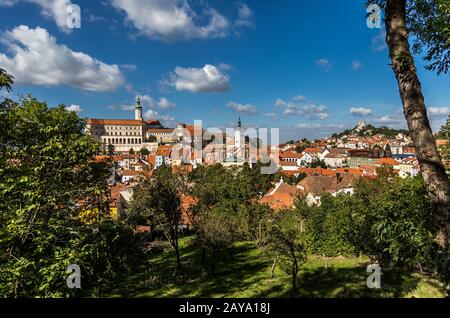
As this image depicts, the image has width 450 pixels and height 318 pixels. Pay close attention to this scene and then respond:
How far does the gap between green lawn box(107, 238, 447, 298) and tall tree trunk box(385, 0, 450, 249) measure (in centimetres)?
945

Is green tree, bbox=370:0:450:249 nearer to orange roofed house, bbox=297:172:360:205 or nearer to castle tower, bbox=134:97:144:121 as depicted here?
orange roofed house, bbox=297:172:360:205

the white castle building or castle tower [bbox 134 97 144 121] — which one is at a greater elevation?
castle tower [bbox 134 97 144 121]

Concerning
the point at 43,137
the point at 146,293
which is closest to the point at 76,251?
the point at 43,137

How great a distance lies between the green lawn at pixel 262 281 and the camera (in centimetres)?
1397

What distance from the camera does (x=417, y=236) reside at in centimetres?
402

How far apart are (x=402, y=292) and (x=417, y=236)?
11.2 m

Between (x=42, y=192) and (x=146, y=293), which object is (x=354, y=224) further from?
(x=42, y=192)

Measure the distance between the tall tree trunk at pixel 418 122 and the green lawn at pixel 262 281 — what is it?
9.45 metres

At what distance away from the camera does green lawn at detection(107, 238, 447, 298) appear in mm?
13969

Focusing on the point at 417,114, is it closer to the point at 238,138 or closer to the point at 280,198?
the point at 280,198

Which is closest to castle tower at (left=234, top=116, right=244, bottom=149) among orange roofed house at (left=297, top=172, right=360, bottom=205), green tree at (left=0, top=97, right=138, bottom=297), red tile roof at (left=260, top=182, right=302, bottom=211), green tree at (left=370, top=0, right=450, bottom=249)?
orange roofed house at (left=297, top=172, right=360, bottom=205)

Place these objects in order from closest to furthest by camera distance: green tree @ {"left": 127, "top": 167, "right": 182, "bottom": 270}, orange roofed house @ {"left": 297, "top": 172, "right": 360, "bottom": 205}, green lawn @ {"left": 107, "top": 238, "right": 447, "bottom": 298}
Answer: green lawn @ {"left": 107, "top": 238, "right": 447, "bottom": 298}
green tree @ {"left": 127, "top": 167, "right": 182, "bottom": 270}
orange roofed house @ {"left": 297, "top": 172, "right": 360, "bottom": 205}

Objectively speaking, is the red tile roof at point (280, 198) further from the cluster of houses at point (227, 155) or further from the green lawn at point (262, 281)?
the green lawn at point (262, 281)

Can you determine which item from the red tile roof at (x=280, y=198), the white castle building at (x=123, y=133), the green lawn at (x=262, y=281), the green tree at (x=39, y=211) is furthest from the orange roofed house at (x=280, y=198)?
the white castle building at (x=123, y=133)
